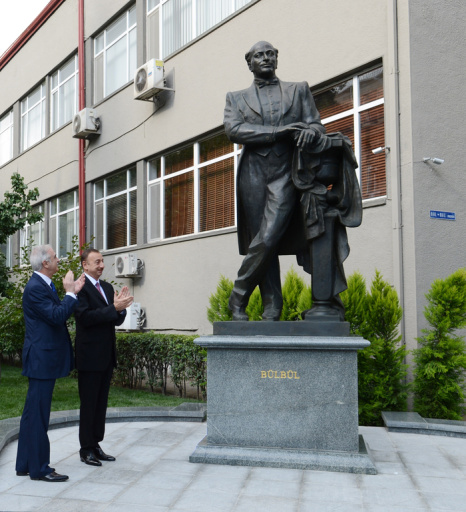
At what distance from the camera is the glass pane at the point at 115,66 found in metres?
15.6

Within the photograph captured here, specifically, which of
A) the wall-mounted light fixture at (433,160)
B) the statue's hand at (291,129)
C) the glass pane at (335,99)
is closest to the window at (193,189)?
the glass pane at (335,99)

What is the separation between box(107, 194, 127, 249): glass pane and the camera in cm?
1556

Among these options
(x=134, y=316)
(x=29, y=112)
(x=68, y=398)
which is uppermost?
(x=29, y=112)

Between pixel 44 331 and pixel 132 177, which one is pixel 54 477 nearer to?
pixel 44 331

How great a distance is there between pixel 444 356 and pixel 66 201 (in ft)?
45.5

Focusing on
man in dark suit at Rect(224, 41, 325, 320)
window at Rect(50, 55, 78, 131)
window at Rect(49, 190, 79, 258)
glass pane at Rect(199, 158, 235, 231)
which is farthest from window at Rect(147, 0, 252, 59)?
man in dark suit at Rect(224, 41, 325, 320)

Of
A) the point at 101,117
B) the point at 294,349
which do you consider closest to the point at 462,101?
the point at 294,349

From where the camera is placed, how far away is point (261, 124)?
18.6ft

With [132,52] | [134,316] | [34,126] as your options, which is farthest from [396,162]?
[34,126]

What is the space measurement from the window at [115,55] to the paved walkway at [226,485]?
11502mm

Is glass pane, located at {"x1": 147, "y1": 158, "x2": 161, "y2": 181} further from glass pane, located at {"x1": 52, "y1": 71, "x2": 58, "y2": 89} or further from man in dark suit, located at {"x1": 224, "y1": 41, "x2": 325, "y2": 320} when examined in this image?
man in dark suit, located at {"x1": 224, "y1": 41, "x2": 325, "y2": 320}

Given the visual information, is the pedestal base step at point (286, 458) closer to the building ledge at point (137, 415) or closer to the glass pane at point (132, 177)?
the building ledge at point (137, 415)

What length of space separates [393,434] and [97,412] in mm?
3024

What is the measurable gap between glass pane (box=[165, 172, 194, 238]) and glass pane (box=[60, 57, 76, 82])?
660 cm
